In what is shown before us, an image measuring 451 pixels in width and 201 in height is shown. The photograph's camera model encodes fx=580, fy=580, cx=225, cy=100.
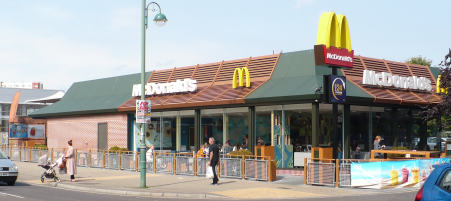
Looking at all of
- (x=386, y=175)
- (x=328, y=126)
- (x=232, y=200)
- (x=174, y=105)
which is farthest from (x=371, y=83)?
(x=232, y=200)

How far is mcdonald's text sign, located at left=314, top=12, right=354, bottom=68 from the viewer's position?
2352 cm

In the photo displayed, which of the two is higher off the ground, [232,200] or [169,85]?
[169,85]

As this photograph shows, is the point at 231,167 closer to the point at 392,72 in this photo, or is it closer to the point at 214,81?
the point at 214,81

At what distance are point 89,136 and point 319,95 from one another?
A: 20218mm

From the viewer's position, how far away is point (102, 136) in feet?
125

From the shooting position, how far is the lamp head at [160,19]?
19.7 metres

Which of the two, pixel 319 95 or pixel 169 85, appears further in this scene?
pixel 169 85

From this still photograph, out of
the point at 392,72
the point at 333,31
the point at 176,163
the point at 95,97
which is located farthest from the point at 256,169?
the point at 95,97

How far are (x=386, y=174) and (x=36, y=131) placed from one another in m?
34.0

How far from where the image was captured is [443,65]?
98.0 feet

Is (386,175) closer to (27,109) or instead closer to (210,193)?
(210,193)

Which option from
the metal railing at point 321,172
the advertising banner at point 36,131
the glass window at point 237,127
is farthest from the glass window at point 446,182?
the advertising banner at point 36,131

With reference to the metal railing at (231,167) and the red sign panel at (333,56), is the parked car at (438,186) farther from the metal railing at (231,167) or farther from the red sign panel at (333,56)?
the red sign panel at (333,56)

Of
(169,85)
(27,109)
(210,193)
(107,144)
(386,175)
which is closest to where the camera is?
(210,193)
